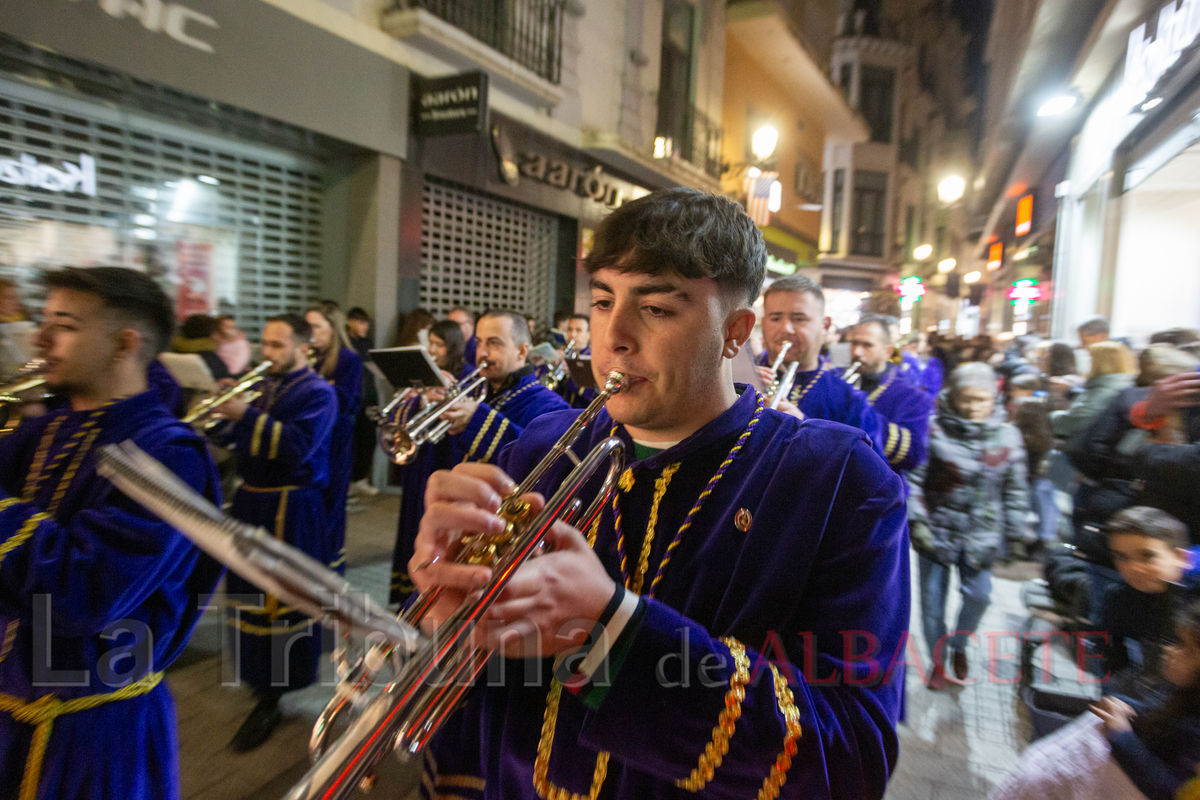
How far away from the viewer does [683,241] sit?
125cm

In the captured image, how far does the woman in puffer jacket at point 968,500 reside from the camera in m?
4.20

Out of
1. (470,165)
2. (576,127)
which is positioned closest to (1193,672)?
(470,165)

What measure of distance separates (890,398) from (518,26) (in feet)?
27.6

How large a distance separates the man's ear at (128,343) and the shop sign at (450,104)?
6.40 m

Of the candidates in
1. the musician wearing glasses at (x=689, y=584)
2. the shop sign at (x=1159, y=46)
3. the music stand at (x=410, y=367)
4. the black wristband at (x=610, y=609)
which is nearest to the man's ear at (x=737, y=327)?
the musician wearing glasses at (x=689, y=584)

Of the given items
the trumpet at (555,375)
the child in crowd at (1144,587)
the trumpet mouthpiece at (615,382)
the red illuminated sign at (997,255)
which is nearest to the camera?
the trumpet mouthpiece at (615,382)

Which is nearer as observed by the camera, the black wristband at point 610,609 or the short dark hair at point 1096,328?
the black wristband at point 610,609

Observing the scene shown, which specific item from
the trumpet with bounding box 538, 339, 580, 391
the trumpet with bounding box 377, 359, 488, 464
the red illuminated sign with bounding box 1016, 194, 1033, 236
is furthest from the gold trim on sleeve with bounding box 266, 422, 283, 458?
the red illuminated sign with bounding box 1016, 194, 1033, 236

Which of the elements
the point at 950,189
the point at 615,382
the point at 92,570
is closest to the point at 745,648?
the point at 615,382

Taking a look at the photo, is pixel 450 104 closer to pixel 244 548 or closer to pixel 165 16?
pixel 165 16

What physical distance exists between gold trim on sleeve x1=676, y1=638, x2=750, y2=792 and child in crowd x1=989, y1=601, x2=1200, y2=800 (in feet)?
6.02

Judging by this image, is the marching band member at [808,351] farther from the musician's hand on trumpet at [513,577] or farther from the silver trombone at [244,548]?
the silver trombone at [244,548]

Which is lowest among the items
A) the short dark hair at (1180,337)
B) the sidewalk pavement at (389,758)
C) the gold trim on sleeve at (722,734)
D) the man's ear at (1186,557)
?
the sidewalk pavement at (389,758)

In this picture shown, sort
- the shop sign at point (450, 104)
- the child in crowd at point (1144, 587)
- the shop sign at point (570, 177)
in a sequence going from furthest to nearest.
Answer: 1. the shop sign at point (570, 177)
2. the shop sign at point (450, 104)
3. the child in crowd at point (1144, 587)
